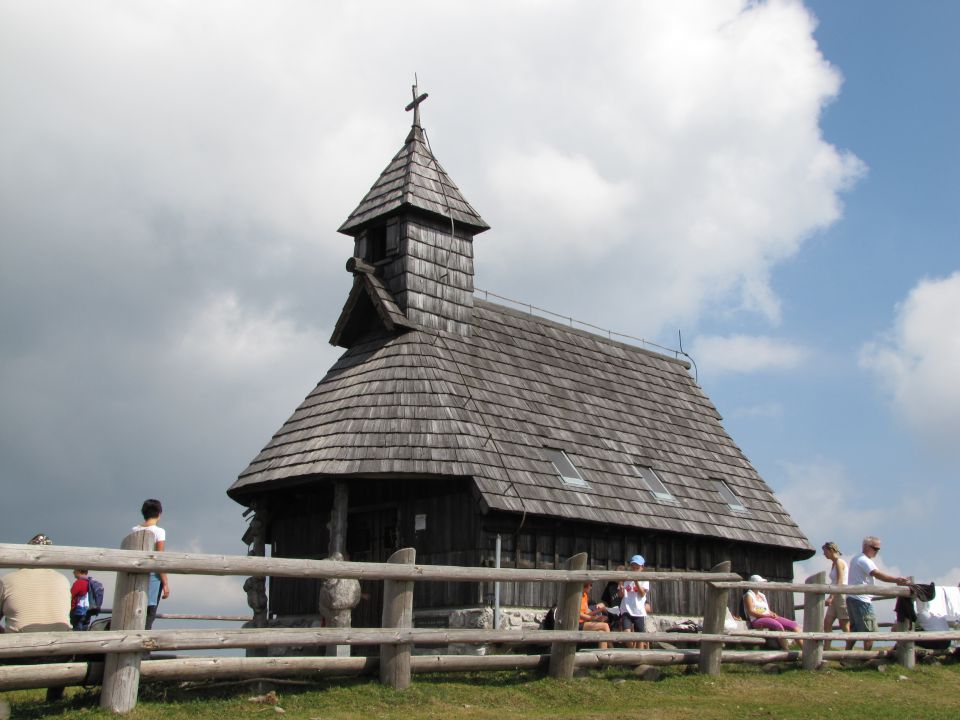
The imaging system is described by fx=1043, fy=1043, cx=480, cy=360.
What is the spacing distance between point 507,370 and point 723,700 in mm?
11194

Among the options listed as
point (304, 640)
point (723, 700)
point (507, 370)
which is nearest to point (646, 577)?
point (723, 700)

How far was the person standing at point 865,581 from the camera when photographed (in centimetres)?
1470

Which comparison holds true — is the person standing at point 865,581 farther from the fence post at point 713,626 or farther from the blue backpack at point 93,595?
the blue backpack at point 93,595

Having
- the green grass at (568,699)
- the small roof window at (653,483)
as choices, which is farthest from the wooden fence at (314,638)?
the small roof window at (653,483)

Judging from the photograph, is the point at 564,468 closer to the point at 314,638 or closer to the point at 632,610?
the point at 632,610

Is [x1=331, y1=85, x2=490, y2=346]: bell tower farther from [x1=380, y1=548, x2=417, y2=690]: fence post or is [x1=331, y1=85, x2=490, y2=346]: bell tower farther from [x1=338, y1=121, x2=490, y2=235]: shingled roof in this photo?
[x1=380, y1=548, x2=417, y2=690]: fence post

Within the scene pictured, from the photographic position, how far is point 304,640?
9461mm

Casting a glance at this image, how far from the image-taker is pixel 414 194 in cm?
2194

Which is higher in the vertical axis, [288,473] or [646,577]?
[288,473]

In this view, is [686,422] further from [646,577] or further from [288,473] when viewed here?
[646,577]

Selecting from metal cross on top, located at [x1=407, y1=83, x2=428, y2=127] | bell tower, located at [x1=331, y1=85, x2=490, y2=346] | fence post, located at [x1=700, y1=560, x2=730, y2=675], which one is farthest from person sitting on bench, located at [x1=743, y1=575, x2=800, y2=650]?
metal cross on top, located at [x1=407, y1=83, x2=428, y2=127]

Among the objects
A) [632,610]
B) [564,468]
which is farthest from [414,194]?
[632,610]

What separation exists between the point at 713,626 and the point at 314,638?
217 inches

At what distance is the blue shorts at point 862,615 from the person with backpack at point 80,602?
10.2 m
